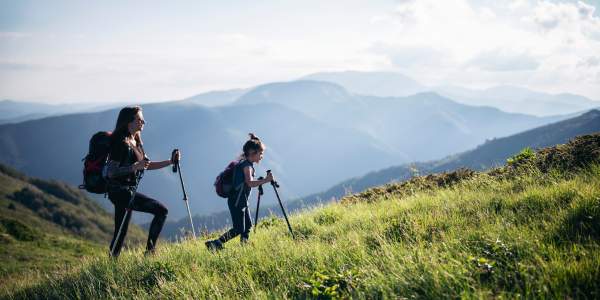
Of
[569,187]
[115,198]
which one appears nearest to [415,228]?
[569,187]

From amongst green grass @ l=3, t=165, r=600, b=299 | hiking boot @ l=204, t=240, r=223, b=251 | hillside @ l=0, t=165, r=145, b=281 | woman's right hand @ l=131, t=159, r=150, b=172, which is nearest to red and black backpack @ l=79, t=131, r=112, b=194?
woman's right hand @ l=131, t=159, r=150, b=172

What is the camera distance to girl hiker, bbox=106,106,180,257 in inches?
263

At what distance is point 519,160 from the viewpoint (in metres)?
8.68

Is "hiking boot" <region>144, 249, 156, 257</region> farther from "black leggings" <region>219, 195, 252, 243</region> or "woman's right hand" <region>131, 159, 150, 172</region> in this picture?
"woman's right hand" <region>131, 159, 150, 172</region>

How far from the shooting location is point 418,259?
393 cm

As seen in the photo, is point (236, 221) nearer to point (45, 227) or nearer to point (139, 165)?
point (139, 165)

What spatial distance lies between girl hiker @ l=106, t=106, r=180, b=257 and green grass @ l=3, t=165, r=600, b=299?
0.75 metres

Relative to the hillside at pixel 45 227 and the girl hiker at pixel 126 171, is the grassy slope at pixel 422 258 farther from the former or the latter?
the hillside at pixel 45 227

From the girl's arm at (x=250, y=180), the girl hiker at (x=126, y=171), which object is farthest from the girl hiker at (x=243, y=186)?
the girl hiker at (x=126, y=171)

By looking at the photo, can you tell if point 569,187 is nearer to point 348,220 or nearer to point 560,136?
point 348,220

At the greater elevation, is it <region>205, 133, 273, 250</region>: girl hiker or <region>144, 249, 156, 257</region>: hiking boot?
<region>205, 133, 273, 250</region>: girl hiker

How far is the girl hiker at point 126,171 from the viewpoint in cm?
669

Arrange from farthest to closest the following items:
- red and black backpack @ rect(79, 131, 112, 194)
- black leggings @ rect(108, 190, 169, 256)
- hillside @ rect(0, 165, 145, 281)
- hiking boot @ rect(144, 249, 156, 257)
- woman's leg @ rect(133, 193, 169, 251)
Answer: hillside @ rect(0, 165, 145, 281) → woman's leg @ rect(133, 193, 169, 251) → black leggings @ rect(108, 190, 169, 256) → red and black backpack @ rect(79, 131, 112, 194) → hiking boot @ rect(144, 249, 156, 257)

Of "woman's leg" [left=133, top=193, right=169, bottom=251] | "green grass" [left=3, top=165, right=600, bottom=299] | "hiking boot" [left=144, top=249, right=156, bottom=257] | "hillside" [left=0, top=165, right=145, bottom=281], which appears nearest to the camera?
"green grass" [left=3, top=165, right=600, bottom=299]
